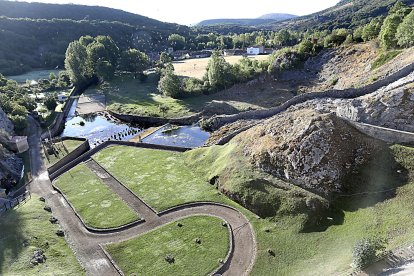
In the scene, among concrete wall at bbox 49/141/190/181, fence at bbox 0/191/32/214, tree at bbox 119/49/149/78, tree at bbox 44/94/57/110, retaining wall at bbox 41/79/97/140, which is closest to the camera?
fence at bbox 0/191/32/214

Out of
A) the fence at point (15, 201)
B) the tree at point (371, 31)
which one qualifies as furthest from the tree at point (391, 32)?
the fence at point (15, 201)

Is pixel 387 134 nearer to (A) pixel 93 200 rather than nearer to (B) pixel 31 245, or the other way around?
(A) pixel 93 200

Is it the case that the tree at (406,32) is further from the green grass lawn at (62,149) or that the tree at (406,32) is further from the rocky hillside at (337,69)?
the green grass lawn at (62,149)

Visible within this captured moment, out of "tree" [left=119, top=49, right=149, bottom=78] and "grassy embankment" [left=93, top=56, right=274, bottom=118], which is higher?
"tree" [left=119, top=49, right=149, bottom=78]

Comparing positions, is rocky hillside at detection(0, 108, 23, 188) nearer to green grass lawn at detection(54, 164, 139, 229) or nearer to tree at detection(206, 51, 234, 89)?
green grass lawn at detection(54, 164, 139, 229)

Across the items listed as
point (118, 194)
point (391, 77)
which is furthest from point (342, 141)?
point (118, 194)

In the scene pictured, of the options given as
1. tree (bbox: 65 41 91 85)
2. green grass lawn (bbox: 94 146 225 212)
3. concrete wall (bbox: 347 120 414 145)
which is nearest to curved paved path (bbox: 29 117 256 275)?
green grass lawn (bbox: 94 146 225 212)

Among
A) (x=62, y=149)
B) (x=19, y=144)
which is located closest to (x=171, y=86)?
(x=62, y=149)

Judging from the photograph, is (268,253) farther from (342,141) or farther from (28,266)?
(28,266)
